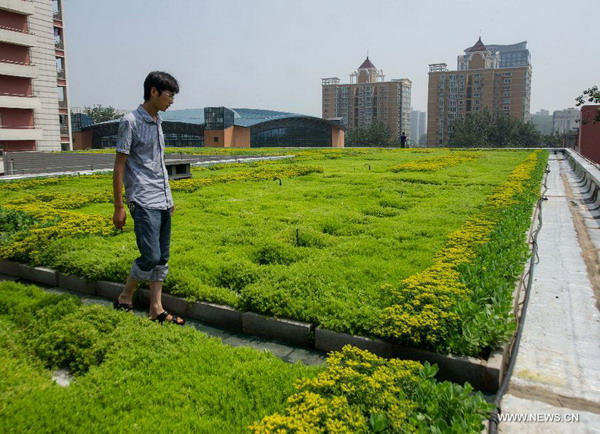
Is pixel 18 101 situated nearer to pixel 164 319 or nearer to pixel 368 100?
pixel 164 319

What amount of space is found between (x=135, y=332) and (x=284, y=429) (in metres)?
1.72

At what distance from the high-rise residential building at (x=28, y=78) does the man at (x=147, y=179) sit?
33.8m

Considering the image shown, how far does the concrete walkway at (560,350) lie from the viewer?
9.12ft

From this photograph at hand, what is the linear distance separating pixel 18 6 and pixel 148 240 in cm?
3935

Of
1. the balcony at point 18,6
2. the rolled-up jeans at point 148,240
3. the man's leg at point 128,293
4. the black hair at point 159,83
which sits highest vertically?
the balcony at point 18,6

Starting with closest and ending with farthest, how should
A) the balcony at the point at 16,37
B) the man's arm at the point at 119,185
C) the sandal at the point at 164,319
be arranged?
the man's arm at the point at 119,185
the sandal at the point at 164,319
the balcony at the point at 16,37

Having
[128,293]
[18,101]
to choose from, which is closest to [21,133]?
[18,101]

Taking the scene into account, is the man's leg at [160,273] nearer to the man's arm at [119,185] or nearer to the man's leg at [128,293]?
the man's leg at [128,293]

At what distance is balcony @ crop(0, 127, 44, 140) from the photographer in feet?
112

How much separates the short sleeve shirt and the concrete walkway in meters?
3.00

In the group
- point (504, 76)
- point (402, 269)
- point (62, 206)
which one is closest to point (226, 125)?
point (62, 206)

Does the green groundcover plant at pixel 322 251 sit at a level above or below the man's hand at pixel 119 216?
below

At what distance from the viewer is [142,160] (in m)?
3.94

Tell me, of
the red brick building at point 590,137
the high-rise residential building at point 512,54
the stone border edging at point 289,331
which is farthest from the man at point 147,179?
the high-rise residential building at point 512,54
